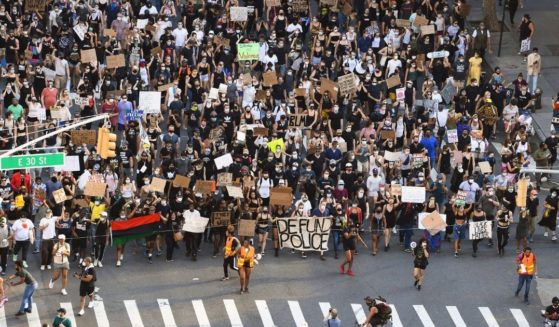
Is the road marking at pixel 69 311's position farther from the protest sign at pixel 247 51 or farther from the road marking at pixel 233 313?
the protest sign at pixel 247 51

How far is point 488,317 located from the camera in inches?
1569

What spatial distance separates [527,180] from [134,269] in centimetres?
984

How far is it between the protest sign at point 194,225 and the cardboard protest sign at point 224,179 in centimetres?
164

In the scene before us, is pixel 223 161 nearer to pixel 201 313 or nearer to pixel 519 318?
pixel 201 313

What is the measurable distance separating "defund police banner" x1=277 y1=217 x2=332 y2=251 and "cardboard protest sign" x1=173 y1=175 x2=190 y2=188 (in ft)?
8.28

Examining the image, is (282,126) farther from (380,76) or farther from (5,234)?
(5,234)

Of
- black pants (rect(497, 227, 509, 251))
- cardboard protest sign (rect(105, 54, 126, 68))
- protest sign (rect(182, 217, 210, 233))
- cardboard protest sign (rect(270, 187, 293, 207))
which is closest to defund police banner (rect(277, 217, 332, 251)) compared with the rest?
cardboard protest sign (rect(270, 187, 293, 207))

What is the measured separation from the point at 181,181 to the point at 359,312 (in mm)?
6060

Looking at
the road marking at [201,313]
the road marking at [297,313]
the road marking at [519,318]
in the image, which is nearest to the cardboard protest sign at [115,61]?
the road marking at [201,313]

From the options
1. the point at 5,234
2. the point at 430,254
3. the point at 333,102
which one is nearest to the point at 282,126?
the point at 333,102

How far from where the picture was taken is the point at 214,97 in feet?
153

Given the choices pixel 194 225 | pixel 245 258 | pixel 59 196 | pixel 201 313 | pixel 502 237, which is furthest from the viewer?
pixel 502 237

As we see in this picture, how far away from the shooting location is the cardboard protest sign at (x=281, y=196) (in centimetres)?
4256

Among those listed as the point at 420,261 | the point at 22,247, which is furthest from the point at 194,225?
the point at 420,261
